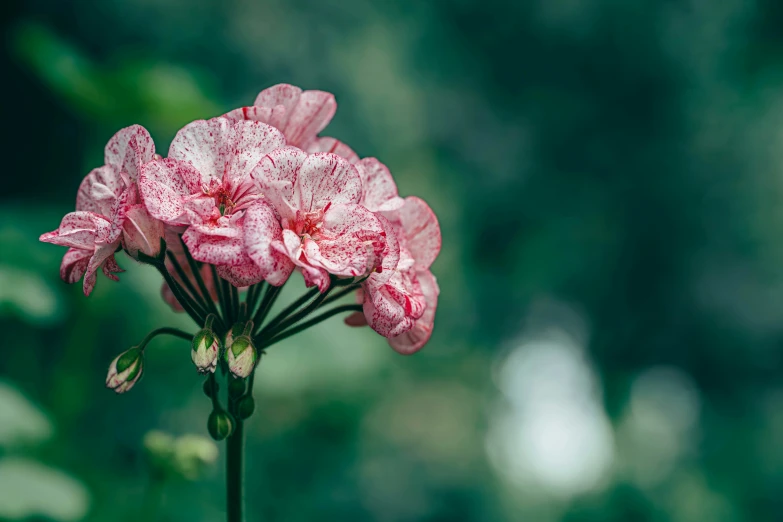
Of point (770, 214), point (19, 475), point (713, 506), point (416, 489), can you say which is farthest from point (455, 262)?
point (19, 475)

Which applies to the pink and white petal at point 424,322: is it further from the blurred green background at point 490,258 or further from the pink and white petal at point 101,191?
the blurred green background at point 490,258

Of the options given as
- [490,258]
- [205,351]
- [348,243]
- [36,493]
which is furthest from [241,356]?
[490,258]

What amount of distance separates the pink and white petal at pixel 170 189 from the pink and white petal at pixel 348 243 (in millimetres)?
99

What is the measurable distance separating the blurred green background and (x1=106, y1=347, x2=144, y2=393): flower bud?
124 cm

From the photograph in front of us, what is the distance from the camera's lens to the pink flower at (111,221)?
0.56 m

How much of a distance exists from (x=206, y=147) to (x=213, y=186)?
37 mm

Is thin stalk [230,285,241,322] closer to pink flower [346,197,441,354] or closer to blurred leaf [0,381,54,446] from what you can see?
pink flower [346,197,441,354]

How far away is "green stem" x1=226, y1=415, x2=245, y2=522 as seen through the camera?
0.64m

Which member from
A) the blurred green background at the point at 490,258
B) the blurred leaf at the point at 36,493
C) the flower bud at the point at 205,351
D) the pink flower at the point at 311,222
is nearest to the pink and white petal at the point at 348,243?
the pink flower at the point at 311,222

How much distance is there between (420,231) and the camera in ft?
2.33

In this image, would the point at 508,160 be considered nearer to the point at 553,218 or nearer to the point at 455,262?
the point at 553,218

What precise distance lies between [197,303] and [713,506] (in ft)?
18.1

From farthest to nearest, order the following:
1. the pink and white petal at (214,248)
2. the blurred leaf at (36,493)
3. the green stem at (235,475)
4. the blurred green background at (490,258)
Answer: the blurred green background at (490,258), the blurred leaf at (36,493), the green stem at (235,475), the pink and white petal at (214,248)

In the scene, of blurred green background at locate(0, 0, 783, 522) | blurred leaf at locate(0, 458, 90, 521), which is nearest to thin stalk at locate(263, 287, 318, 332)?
blurred leaf at locate(0, 458, 90, 521)
